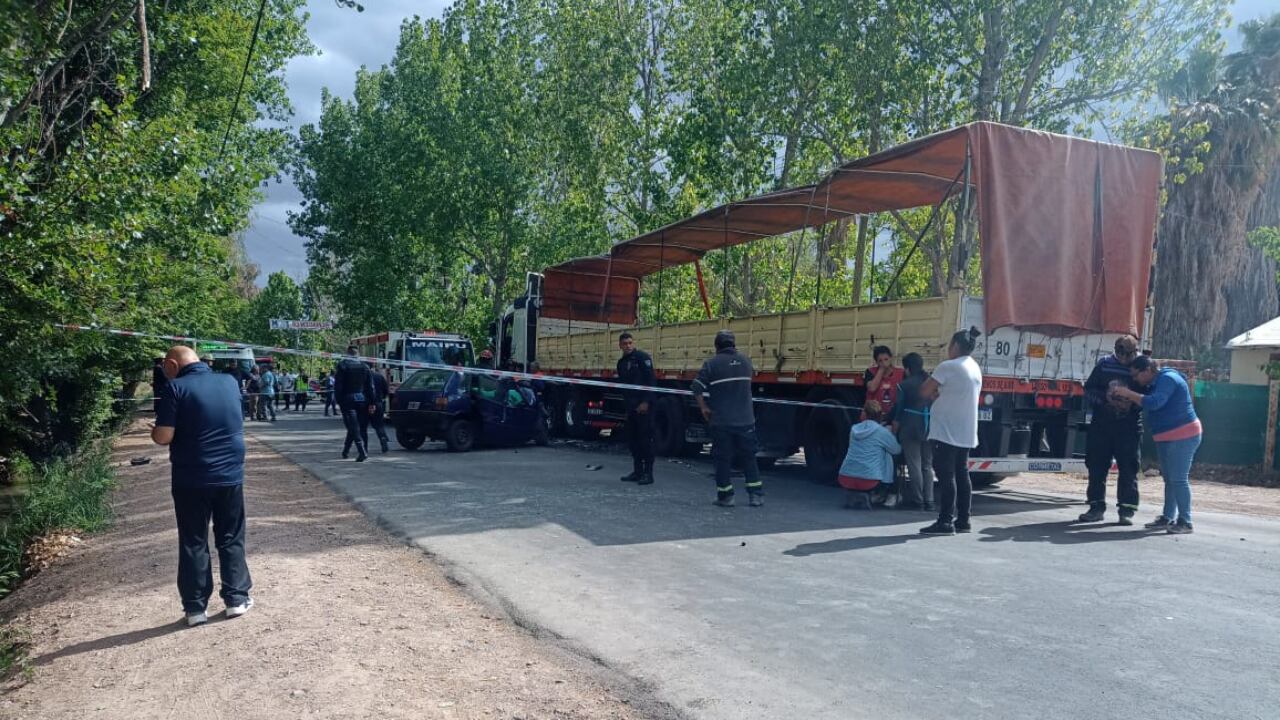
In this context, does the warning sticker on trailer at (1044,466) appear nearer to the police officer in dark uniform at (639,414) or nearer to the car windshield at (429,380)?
the police officer in dark uniform at (639,414)

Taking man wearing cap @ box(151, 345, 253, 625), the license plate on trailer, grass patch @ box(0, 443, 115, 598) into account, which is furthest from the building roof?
grass patch @ box(0, 443, 115, 598)

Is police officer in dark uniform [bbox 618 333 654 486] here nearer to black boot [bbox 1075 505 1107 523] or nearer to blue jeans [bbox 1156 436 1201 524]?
black boot [bbox 1075 505 1107 523]

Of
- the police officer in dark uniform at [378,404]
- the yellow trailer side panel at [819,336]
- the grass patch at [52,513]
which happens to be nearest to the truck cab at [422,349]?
the police officer in dark uniform at [378,404]

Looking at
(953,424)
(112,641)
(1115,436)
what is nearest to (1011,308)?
(1115,436)

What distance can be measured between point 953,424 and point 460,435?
1013 centimetres

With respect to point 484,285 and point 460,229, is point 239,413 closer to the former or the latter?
point 460,229

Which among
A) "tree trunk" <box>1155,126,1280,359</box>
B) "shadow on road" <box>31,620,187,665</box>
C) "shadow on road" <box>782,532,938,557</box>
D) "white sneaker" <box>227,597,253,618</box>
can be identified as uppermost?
"tree trunk" <box>1155,126,1280,359</box>

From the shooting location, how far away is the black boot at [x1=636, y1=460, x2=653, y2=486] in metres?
11.2

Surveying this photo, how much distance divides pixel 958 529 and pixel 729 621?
3.65 meters

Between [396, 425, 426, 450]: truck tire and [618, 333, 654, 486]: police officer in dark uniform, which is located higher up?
[618, 333, 654, 486]: police officer in dark uniform

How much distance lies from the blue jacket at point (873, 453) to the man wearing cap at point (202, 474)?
5900 mm

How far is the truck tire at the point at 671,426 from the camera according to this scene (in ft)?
49.7

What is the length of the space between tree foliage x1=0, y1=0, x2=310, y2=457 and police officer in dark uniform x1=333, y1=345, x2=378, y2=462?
268 cm

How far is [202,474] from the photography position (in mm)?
A: 5375
